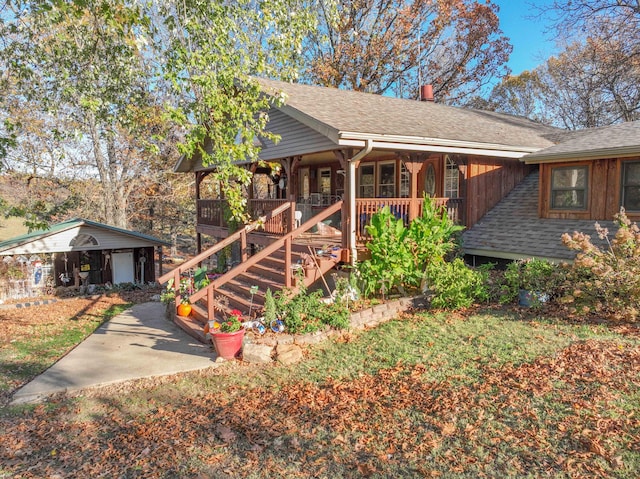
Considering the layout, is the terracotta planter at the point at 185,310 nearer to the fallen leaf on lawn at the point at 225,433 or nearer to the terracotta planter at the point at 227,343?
the terracotta planter at the point at 227,343

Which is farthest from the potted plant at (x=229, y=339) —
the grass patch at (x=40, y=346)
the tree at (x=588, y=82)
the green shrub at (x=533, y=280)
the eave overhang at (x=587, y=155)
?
the tree at (x=588, y=82)

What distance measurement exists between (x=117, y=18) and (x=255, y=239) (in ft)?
21.2

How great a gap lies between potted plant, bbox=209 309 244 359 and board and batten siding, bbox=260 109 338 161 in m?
4.39

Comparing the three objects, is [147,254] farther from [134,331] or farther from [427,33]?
[427,33]

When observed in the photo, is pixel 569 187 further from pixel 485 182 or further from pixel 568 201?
pixel 485 182

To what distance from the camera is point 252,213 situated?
13.0m

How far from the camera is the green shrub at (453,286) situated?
8578mm

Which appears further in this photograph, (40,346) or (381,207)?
(381,207)

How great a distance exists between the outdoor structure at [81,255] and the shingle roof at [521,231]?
37.4ft

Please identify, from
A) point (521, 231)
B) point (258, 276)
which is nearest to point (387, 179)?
point (521, 231)

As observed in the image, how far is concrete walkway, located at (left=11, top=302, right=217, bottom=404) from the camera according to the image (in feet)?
21.2

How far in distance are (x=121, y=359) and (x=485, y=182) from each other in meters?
9.98

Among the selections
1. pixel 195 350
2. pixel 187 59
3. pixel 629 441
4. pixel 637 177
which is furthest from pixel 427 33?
pixel 629 441

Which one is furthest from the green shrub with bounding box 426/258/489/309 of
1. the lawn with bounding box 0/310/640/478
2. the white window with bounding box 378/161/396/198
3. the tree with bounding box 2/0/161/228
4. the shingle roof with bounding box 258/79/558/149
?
the tree with bounding box 2/0/161/228
